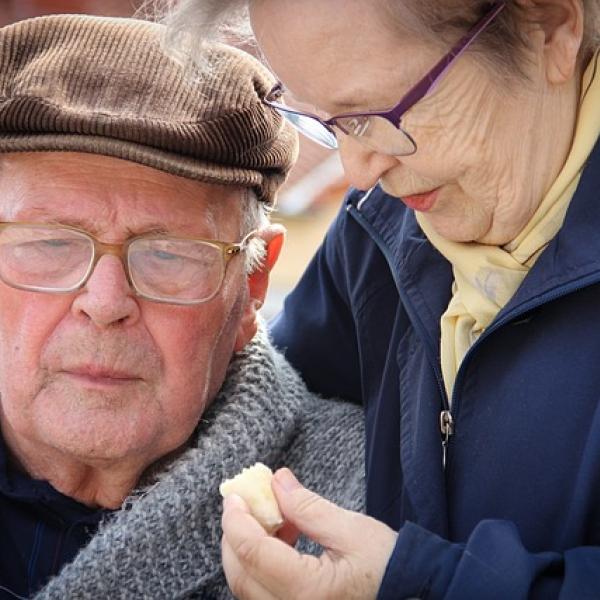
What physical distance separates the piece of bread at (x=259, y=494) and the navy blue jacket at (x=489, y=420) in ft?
0.86

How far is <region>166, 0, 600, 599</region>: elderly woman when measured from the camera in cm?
182

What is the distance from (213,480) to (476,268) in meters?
0.81

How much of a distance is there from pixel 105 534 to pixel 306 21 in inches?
47.4

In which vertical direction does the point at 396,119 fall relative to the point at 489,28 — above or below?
below

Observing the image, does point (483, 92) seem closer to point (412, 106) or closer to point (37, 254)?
point (412, 106)

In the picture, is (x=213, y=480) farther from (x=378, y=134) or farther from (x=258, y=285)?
(x=378, y=134)

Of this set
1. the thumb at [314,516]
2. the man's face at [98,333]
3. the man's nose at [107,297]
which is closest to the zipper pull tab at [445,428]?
the thumb at [314,516]

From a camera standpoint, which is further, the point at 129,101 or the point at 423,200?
the point at 129,101

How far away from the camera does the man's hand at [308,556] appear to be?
5.95ft

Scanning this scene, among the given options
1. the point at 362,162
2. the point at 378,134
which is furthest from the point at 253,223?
the point at 378,134

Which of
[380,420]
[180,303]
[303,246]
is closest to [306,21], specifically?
[180,303]

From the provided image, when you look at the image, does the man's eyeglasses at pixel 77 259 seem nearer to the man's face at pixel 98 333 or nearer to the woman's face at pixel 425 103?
the man's face at pixel 98 333

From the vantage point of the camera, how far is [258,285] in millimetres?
2787

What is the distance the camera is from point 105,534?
7.83 ft
